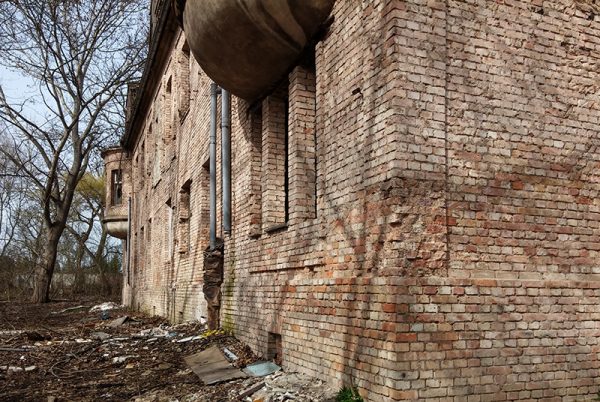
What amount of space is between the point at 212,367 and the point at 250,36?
395 centimetres

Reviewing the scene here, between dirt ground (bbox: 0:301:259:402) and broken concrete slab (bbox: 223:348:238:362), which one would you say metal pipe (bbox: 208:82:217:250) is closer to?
dirt ground (bbox: 0:301:259:402)

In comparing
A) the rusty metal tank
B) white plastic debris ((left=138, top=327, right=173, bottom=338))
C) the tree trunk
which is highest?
the rusty metal tank

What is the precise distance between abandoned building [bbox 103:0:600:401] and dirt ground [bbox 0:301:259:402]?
1.26 metres

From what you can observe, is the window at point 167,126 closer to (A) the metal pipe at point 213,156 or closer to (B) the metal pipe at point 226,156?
(A) the metal pipe at point 213,156

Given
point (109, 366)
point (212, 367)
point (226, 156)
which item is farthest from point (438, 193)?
point (109, 366)

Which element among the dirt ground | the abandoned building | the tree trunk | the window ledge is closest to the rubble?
the dirt ground

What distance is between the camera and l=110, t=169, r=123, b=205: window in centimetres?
2817

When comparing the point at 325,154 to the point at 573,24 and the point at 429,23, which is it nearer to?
the point at 429,23

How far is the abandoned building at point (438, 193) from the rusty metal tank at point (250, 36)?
0.10 ft

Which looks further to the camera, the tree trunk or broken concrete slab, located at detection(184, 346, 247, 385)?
the tree trunk

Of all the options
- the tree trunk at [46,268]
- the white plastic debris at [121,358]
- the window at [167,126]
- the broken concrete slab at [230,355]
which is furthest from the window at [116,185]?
the broken concrete slab at [230,355]

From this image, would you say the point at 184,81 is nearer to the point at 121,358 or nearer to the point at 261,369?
the point at 121,358

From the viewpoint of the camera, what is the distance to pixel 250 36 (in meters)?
6.52

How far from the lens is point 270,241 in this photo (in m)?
7.27
